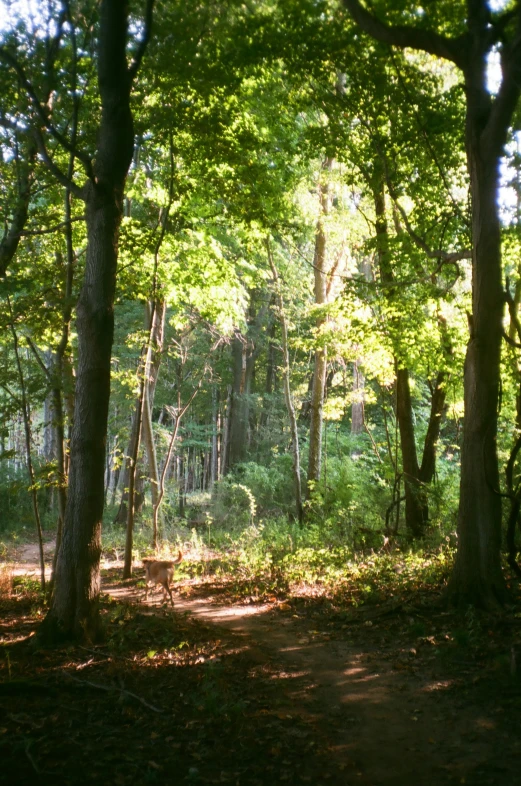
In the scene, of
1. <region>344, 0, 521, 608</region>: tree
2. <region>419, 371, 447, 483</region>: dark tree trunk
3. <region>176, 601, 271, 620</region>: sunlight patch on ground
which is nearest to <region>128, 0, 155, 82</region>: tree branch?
<region>344, 0, 521, 608</region>: tree

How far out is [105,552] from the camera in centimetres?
1691

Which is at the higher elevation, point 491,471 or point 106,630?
point 491,471

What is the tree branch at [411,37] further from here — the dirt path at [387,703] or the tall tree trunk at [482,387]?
the dirt path at [387,703]

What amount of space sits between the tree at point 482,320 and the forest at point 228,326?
0.03 meters

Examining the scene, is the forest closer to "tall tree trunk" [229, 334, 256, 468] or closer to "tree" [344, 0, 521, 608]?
Result: "tree" [344, 0, 521, 608]

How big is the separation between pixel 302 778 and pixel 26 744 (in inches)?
77.7

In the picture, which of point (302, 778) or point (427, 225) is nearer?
point (302, 778)

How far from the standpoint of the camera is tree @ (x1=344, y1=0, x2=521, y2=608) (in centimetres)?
782

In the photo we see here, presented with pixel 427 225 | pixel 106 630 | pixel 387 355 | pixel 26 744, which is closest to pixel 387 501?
pixel 387 355

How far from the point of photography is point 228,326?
16828 mm

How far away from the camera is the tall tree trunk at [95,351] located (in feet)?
22.4

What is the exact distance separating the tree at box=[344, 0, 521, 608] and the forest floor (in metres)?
0.80

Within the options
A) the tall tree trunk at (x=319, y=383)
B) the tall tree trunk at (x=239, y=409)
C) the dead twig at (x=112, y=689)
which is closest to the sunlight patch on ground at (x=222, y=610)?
the dead twig at (x=112, y=689)

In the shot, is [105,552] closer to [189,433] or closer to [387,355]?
[387,355]
